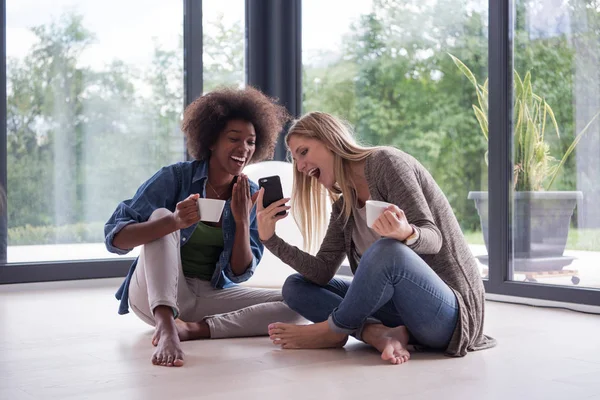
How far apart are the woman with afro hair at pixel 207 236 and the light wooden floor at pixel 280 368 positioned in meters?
0.11

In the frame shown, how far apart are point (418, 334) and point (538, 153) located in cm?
152

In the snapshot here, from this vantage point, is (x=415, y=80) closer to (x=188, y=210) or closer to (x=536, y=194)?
(x=536, y=194)

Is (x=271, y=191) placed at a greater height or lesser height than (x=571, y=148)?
lesser

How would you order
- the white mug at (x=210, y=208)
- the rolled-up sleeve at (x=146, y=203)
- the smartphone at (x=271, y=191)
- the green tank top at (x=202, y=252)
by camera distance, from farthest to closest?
the green tank top at (x=202, y=252), the rolled-up sleeve at (x=146, y=203), the smartphone at (x=271, y=191), the white mug at (x=210, y=208)

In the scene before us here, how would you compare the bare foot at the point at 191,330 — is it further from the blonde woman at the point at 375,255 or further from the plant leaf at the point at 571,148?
the plant leaf at the point at 571,148

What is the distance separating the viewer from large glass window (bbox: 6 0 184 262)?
4086 millimetres

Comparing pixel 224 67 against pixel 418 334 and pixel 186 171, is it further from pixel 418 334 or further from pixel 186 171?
pixel 418 334

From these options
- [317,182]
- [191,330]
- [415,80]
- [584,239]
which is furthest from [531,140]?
[191,330]

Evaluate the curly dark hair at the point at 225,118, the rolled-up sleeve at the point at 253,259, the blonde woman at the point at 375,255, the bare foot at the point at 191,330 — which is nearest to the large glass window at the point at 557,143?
the blonde woman at the point at 375,255

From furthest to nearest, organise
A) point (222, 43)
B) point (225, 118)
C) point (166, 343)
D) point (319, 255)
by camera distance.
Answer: point (222, 43)
point (225, 118)
point (319, 255)
point (166, 343)

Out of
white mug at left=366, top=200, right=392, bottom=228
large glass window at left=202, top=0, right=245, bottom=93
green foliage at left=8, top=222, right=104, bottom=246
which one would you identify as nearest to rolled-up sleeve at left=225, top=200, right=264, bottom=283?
white mug at left=366, top=200, right=392, bottom=228

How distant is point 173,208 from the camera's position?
2.53 metres

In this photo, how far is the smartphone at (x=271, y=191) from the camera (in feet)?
7.43

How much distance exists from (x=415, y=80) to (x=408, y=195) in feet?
6.57
